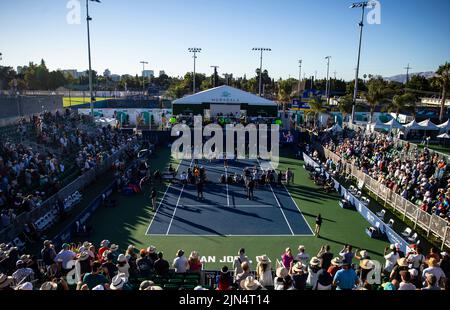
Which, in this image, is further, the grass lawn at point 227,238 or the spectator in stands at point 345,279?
the grass lawn at point 227,238

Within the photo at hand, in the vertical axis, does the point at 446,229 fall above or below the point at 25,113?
below

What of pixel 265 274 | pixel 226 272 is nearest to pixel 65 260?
pixel 226 272

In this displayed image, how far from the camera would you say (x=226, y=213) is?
1862 centimetres

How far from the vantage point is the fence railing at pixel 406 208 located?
14469 millimetres

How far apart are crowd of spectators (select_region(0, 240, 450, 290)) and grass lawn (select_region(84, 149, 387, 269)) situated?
12.3 feet

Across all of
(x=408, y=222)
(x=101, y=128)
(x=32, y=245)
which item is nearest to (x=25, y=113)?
(x=101, y=128)

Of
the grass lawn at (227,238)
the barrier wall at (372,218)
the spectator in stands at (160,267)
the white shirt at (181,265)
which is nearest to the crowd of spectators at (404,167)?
the barrier wall at (372,218)

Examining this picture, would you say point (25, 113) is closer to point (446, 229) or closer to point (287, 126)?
point (287, 126)

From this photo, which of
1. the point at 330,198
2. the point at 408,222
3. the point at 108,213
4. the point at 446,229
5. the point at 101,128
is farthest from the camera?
the point at 101,128

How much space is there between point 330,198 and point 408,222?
202 inches

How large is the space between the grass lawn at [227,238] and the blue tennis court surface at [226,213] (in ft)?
1.84

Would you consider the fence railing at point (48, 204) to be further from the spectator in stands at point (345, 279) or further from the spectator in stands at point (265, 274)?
the spectator in stands at point (345, 279)

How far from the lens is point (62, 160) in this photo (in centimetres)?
2452
